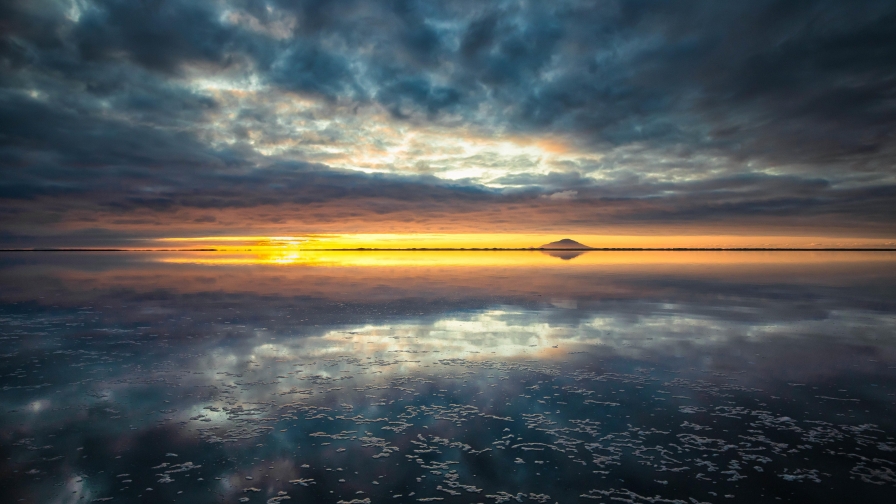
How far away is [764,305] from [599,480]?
84.6 feet

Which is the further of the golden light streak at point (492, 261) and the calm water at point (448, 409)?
the golden light streak at point (492, 261)

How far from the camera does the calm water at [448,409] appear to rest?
7.81m

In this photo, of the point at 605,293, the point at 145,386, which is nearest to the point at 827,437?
the point at 145,386

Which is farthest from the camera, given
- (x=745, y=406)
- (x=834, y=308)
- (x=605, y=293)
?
(x=605, y=293)

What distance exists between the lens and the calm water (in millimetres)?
7812

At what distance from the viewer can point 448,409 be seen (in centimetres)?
1104

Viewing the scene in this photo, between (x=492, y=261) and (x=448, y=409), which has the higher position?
(x=448, y=409)

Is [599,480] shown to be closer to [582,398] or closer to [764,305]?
[582,398]

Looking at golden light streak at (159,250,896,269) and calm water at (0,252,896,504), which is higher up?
calm water at (0,252,896,504)

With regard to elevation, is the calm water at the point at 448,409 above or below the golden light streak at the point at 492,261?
above

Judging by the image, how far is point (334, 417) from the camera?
10.5m

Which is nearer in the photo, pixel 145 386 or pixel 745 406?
pixel 745 406

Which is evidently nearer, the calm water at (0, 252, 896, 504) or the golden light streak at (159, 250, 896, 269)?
the calm water at (0, 252, 896, 504)

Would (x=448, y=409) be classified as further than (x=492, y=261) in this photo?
No
